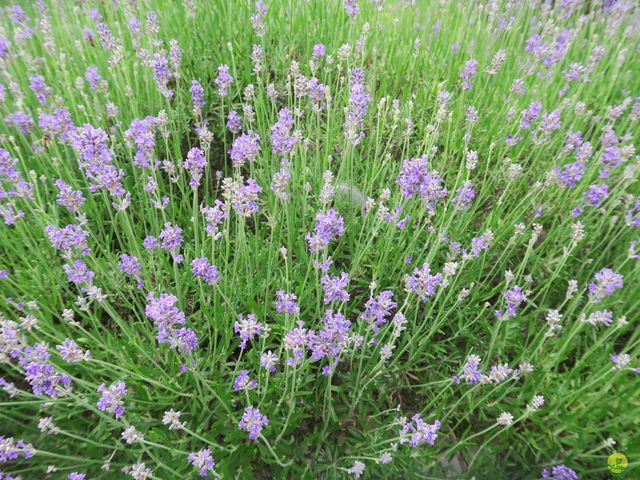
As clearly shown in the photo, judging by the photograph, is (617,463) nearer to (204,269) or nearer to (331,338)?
(331,338)

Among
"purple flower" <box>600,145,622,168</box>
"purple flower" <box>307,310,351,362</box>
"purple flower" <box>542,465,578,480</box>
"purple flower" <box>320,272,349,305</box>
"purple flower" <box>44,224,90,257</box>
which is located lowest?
"purple flower" <box>542,465,578,480</box>

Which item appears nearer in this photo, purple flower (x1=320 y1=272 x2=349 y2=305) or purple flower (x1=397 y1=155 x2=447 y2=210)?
purple flower (x1=320 y1=272 x2=349 y2=305)

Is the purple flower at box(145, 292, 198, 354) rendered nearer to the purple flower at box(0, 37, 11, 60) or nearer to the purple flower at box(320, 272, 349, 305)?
the purple flower at box(320, 272, 349, 305)

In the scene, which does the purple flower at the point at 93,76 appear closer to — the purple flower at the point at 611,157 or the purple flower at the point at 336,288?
the purple flower at the point at 336,288

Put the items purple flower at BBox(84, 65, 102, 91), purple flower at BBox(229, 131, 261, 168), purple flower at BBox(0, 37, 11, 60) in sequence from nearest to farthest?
purple flower at BBox(229, 131, 261, 168), purple flower at BBox(84, 65, 102, 91), purple flower at BBox(0, 37, 11, 60)

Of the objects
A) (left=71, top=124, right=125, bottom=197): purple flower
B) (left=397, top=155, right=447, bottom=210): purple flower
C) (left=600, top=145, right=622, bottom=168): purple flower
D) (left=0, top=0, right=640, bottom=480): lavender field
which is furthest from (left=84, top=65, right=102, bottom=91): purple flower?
(left=600, top=145, right=622, bottom=168): purple flower

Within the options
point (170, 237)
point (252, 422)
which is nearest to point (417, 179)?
point (170, 237)

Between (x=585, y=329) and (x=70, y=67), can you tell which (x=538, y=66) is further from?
(x=70, y=67)

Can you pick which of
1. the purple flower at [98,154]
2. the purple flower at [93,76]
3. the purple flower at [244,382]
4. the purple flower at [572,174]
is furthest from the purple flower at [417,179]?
the purple flower at [93,76]

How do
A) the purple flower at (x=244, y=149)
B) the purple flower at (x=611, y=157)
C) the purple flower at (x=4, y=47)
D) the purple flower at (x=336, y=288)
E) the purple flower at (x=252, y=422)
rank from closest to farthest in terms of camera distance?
the purple flower at (x=252, y=422) → the purple flower at (x=336, y=288) → the purple flower at (x=244, y=149) → the purple flower at (x=611, y=157) → the purple flower at (x=4, y=47)
